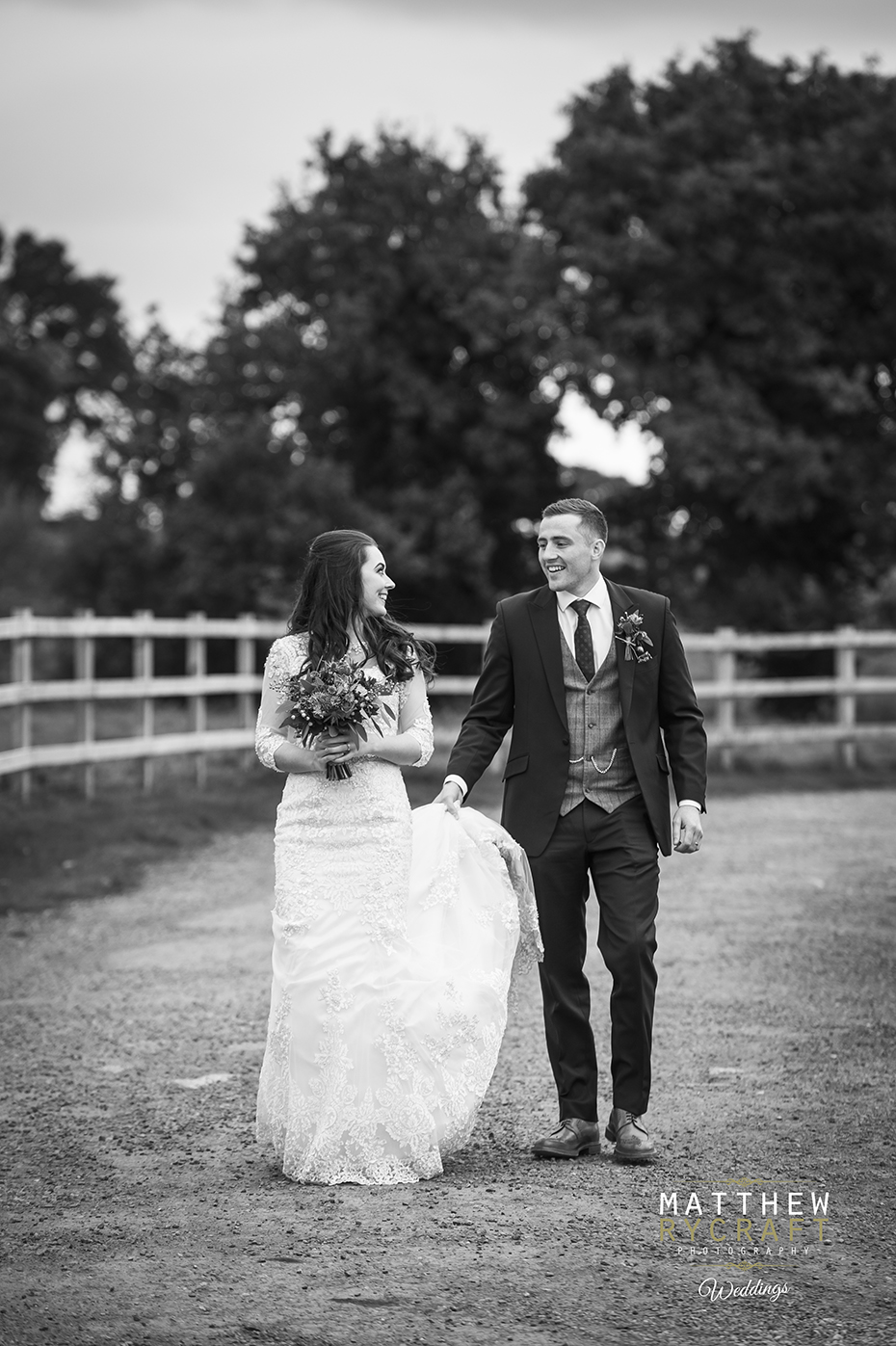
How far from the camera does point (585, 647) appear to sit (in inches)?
213

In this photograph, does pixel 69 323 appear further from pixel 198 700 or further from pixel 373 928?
pixel 373 928

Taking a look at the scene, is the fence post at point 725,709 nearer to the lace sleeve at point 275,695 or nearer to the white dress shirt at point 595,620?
the white dress shirt at point 595,620

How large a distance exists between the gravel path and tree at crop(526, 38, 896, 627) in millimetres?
19242

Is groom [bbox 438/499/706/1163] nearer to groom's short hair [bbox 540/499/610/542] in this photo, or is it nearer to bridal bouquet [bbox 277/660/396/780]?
groom's short hair [bbox 540/499/610/542]

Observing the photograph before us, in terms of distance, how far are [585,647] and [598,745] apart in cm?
33

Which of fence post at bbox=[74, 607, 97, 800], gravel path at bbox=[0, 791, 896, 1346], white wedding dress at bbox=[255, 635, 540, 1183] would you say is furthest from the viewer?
fence post at bbox=[74, 607, 97, 800]

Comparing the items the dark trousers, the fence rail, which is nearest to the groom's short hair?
the dark trousers

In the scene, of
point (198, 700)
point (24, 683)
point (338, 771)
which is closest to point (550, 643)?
point (338, 771)

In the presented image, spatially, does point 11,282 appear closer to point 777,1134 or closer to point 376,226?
point 376,226

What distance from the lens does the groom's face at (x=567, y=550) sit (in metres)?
5.36

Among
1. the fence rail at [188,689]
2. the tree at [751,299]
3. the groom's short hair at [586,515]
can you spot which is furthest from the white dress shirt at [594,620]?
the tree at [751,299]

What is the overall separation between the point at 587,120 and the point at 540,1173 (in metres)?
27.2

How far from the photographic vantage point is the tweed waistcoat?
5.32 metres

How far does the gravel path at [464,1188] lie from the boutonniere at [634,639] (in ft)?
5.11
